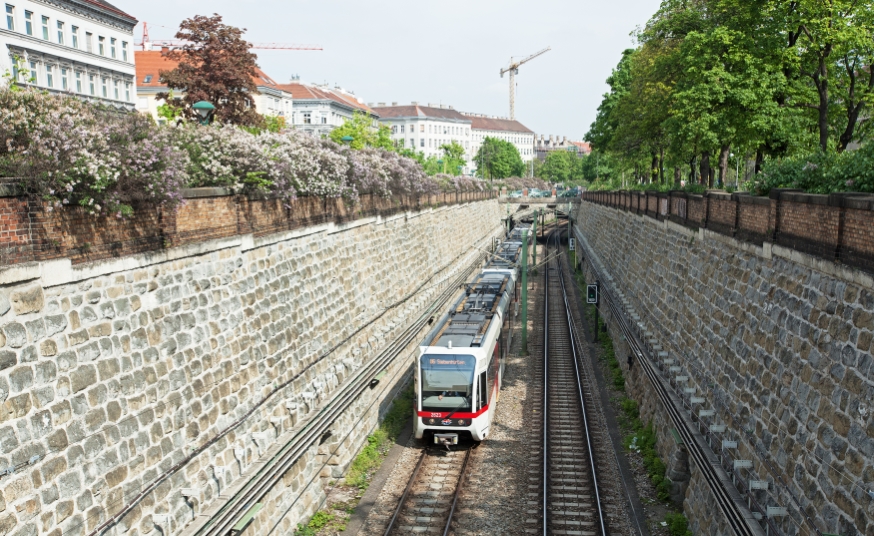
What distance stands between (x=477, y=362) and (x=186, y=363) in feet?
24.9

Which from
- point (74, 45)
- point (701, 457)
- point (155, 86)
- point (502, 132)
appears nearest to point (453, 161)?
point (155, 86)

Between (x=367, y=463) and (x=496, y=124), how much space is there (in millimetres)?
165664

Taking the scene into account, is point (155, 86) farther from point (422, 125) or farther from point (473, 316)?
point (422, 125)

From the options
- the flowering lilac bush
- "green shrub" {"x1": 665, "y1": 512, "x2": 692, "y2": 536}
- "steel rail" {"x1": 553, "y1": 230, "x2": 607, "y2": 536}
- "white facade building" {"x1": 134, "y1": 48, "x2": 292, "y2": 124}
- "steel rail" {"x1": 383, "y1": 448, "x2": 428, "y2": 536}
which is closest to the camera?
the flowering lilac bush

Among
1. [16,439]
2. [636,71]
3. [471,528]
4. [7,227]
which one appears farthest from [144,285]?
[636,71]

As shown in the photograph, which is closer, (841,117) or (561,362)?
(841,117)

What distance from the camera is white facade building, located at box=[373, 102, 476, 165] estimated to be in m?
133

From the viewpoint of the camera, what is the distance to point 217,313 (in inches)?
490

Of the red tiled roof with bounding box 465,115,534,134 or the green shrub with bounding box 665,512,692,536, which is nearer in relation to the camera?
the green shrub with bounding box 665,512,692,536

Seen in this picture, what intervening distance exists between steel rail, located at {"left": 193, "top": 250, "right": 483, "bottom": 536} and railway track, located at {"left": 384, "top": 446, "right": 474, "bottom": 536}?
222 cm

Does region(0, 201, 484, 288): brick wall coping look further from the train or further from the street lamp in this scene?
the train

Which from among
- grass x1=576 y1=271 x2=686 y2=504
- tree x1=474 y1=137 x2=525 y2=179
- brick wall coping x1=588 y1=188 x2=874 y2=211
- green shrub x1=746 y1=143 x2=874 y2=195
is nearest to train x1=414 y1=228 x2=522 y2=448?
grass x1=576 y1=271 x2=686 y2=504

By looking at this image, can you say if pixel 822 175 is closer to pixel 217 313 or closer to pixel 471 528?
pixel 471 528

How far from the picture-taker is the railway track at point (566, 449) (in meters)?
14.0
